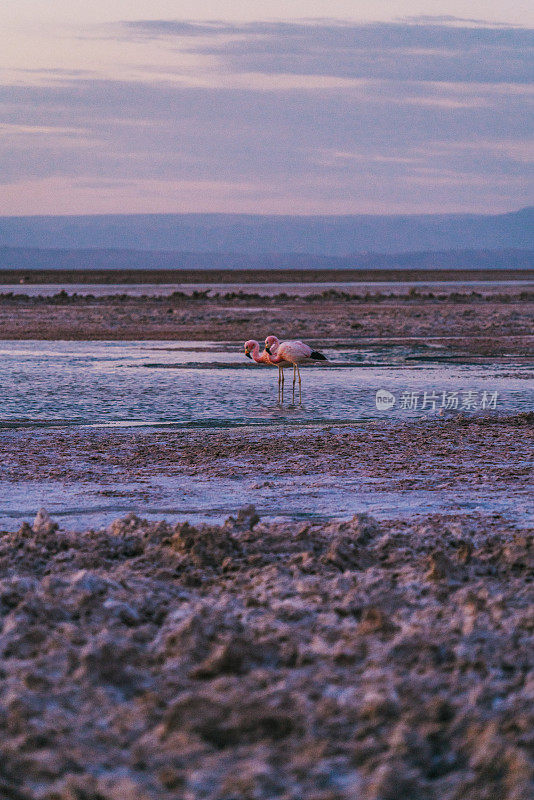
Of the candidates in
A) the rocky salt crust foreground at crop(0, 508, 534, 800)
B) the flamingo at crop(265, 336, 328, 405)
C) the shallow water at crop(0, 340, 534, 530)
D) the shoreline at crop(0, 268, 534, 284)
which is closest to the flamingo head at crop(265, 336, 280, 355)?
the flamingo at crop(265, 336, 328, 405)

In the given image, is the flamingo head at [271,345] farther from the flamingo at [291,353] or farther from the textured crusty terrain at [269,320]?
the textured crusty terrain at [269,320]

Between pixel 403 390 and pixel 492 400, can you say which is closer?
pixel 492 400

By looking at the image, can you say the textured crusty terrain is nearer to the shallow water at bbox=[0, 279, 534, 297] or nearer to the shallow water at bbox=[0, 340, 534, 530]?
the shallow water at bbox=[0, 340, 534, 530]

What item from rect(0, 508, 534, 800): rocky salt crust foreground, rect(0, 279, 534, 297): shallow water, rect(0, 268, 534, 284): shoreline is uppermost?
rect(0, 268, 534, 284): shoreline

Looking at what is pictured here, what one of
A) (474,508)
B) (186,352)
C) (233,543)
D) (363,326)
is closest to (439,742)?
(233,543)

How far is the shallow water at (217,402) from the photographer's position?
7.74m

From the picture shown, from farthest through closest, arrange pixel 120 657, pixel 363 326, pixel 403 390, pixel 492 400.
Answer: pixel 363 326, pixel 403 390, pixel 492 400, pixel 120 657

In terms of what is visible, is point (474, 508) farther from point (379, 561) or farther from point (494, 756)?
point (494, 756)

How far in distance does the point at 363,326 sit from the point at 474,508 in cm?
2044

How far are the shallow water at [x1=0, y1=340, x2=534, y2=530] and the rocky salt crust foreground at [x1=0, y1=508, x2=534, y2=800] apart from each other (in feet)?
4.26

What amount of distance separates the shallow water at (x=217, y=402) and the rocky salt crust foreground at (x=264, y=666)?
1.30 metres

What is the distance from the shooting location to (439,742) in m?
3.88

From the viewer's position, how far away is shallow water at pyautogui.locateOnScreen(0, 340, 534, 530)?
774 cm

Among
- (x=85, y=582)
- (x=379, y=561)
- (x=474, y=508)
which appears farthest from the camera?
(x=474, y=508)
